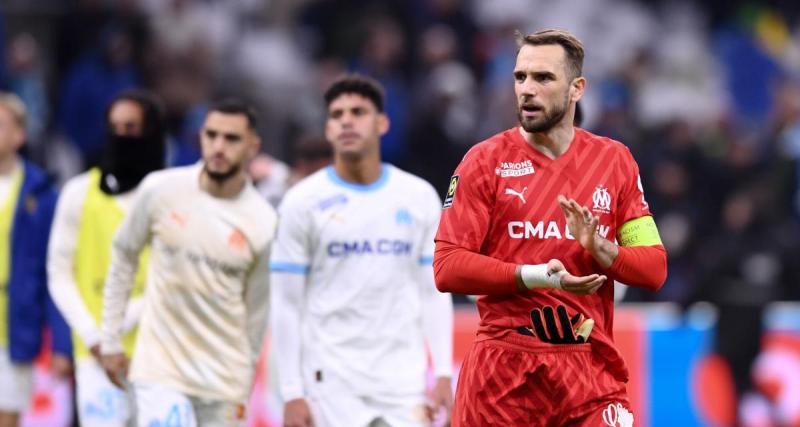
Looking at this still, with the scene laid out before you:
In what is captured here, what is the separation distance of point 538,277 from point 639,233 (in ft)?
1.89

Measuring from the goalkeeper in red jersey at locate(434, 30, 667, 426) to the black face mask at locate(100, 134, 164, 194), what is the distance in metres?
3.61

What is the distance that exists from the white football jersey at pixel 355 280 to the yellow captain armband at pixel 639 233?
210 cm

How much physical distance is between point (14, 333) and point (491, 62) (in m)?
9.27

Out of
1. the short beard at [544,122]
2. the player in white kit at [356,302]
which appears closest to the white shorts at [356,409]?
the player in white kit at [356,302]

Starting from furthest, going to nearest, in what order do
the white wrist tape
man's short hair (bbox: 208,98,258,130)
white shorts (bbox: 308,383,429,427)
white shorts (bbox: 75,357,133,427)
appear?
1. white shorts (bbox: 75,357,133,427)
2. man's short hair (bbox: 208,98,258,130)
3. white shorts (bbox: 308,383,429,427)
4. the white wrist tape

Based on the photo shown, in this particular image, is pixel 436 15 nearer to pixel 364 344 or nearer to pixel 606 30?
pixel 606 30

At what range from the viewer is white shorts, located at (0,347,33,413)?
10094 millimetres

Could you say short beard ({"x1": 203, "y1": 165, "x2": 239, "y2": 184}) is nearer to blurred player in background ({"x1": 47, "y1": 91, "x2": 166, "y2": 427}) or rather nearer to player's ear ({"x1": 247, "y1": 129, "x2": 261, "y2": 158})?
player's ear ({"x1": 247, "y1": 129, "x2": 261, "y2": 158})

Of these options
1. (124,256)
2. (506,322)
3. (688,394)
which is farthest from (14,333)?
(688,394)

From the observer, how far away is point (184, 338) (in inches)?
334

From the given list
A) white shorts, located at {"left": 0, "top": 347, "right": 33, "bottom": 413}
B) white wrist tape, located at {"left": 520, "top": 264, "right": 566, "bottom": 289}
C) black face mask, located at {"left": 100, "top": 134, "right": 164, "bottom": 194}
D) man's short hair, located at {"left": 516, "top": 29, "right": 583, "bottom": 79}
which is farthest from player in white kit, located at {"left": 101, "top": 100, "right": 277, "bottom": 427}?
white wrist tape, located at {"left": 520, "top": 264, "right": 566, "bottom": 289}

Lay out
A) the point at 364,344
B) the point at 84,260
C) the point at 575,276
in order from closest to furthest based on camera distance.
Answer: the point at 575,276 < the point at 364,344 < the point at 84,260

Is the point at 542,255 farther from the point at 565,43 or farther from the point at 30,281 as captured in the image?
the point at 30,281

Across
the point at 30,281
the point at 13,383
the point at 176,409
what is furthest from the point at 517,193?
the point at 13,383
